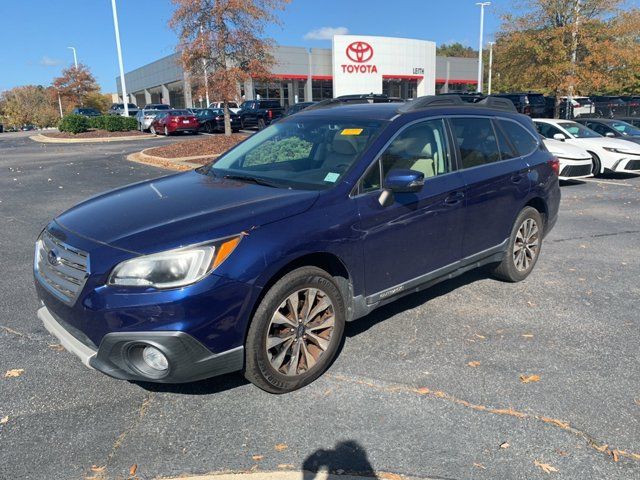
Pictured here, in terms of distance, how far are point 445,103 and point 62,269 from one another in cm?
332

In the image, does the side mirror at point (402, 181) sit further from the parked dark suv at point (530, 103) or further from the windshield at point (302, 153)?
the parked dark suv at point (530, 103)

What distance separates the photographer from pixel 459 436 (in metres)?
2.93

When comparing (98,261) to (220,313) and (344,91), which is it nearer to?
(220,313)

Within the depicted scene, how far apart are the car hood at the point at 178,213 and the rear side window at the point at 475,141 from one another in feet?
5.67

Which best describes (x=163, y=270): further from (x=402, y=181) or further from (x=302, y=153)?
(x=302, y=153)

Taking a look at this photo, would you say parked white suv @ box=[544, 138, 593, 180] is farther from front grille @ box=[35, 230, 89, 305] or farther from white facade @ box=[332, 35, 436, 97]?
white facade @ box=[332, 35, 436, 97]

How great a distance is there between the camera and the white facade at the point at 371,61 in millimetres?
42406

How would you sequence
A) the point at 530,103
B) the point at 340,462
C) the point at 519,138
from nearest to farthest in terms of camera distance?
the point at 340,462 → the point at 519,138 → the point at 530,103

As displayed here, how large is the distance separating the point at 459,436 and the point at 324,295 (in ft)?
3.80

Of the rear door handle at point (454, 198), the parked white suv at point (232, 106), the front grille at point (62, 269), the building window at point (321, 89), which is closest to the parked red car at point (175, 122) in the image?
the parked white suv at point (232, 106)

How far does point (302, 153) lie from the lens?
4.26 meters

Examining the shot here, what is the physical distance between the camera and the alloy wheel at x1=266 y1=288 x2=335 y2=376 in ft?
10.6

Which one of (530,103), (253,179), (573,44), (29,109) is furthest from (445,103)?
(29,109)

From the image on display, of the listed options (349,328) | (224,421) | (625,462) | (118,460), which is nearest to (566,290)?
(349,328)
